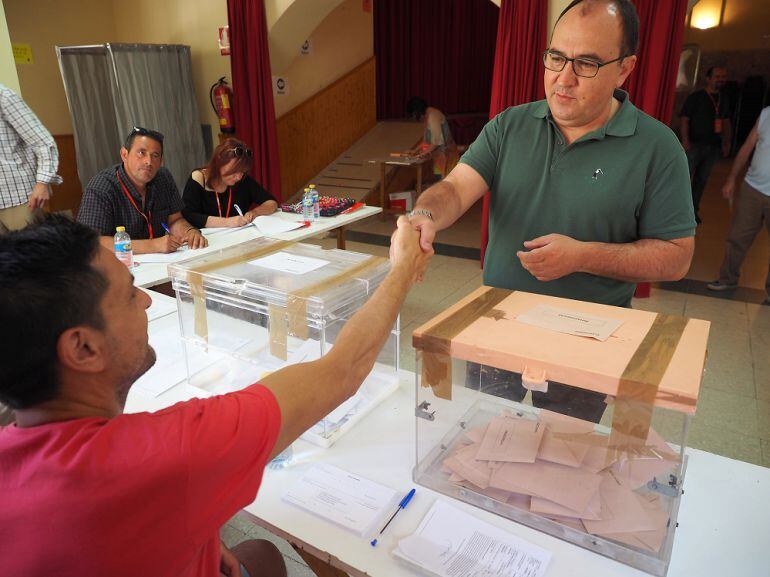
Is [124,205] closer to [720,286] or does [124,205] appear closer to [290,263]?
[290,263]

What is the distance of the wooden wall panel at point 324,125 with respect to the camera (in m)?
6.69

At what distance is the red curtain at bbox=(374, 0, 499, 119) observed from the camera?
8164 mm

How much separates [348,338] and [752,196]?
398cm

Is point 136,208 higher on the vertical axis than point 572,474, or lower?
higher

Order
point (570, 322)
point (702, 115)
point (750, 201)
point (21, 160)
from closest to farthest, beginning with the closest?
point (570, 322)
point (21, 160)
point (750, 201)
point (702, 115)

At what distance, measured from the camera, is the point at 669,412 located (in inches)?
34.6

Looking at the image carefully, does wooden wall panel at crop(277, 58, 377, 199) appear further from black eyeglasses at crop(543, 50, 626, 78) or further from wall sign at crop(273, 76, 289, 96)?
black eyeglasses at crop(543, 50, 626, 78)

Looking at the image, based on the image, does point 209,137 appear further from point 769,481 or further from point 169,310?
point 769,481

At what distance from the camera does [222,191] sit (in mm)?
3529

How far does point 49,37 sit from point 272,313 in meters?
5.95

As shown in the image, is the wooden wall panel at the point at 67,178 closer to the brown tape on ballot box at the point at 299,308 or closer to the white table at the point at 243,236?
the white table at the point at 243,236

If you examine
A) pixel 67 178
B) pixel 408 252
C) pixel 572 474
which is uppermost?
pixel 408 252

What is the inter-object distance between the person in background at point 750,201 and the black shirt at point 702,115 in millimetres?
1083

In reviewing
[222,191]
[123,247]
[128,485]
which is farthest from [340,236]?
[128,485]
